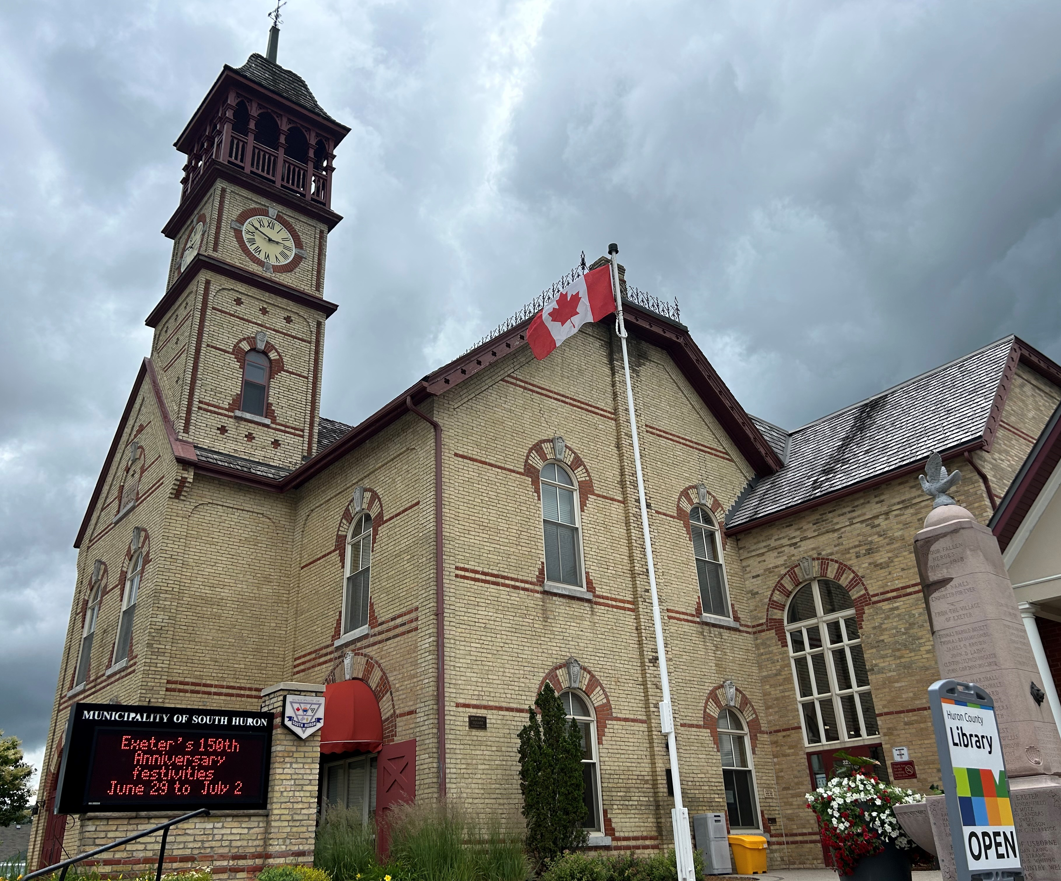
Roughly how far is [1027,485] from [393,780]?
10.9 metres

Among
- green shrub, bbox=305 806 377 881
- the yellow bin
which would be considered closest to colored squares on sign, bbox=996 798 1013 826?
green shrub, bbox=305 806 377 881

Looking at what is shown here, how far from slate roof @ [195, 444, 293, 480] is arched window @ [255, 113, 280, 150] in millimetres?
10976

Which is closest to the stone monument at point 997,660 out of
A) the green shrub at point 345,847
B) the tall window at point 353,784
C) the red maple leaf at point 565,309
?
the green shrub at point 345,847

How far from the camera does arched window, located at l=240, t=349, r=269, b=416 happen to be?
2223 cm

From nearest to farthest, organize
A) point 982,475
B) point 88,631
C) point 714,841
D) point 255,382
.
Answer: point 714,841
point 982,475
point 88,631
point 255,382

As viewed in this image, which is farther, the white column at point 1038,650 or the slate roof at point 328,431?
the slate roof at point 328,431

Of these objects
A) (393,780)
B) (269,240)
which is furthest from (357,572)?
(269,240)

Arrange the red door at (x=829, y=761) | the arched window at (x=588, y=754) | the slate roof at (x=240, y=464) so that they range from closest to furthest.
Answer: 1. the arched window at (x=588, y=754)
2. the red door at (x=829, y=761)
3. the slate roof at (x=240, y=464)

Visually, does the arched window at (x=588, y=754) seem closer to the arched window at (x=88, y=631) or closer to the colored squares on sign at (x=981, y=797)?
the colored squares on sign at (x=981, y=797)

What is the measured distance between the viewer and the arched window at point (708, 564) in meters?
19.7

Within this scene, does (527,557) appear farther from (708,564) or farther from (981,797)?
(981,797)

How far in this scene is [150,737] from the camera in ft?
35.7

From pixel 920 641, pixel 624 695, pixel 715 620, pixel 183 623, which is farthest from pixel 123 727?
pixel 920 641

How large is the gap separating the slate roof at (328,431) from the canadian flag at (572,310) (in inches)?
323
